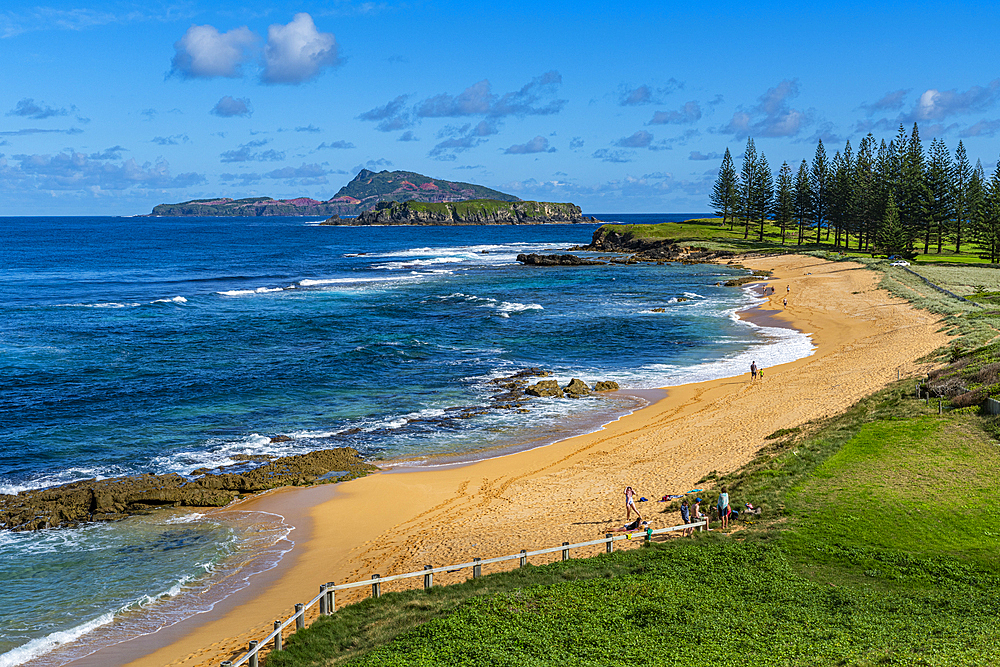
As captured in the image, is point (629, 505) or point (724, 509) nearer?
point (724, 509)

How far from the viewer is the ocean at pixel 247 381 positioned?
53.7 ft

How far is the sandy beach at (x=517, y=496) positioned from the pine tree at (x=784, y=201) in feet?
264

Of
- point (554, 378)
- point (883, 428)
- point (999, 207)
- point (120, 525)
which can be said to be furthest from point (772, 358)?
point (999, 207)

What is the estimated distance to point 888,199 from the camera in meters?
83.8

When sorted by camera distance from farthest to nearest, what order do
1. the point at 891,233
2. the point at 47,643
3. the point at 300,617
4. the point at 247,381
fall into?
1. the point at 891,233
2. the point at 247,381
3. the point at 47,643
4. the point at 300,617

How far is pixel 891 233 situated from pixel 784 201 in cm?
3200

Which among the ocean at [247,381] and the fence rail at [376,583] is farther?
the ocean at [247,381]

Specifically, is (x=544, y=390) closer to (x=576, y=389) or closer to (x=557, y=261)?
(x=576, y=389)

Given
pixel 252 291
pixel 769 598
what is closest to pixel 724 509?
pixel 769 598

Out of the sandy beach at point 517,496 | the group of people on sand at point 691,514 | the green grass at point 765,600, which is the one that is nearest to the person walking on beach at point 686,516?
the group of people on sand at point 691,514

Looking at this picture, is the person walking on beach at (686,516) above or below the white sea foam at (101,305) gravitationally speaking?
below

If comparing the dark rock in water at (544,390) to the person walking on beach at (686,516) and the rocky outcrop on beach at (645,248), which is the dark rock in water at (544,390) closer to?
the person walking on beach at (686,516)

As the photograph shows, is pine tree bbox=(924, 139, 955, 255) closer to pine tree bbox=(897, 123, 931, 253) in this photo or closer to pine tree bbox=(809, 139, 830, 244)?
pine tree bbox=(897, 123, 931, 253)

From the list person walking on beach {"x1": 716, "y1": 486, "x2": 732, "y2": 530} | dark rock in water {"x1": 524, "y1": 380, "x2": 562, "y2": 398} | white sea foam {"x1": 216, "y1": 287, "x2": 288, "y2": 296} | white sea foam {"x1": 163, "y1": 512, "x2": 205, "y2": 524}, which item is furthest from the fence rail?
white sea foam {"x1": 216, "y1": 287, "x2": 288, "y2": 296}
